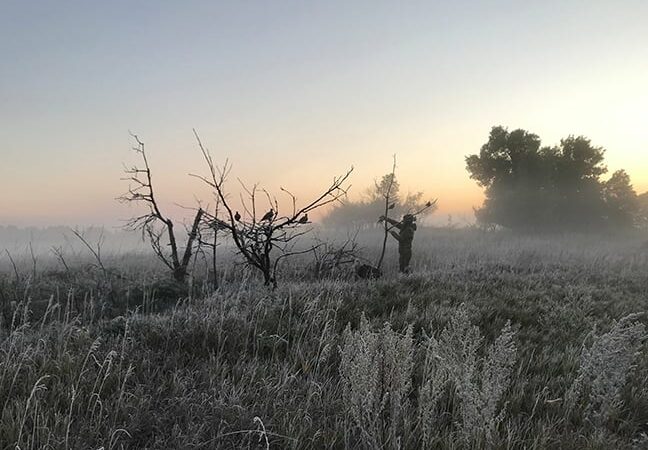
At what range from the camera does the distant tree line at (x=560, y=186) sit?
29125mm

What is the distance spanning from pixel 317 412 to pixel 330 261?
8127mm

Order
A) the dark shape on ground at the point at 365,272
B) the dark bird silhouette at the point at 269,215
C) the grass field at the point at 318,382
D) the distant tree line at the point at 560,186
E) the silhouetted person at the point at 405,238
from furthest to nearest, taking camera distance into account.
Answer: the distant tree line at the point at 560,186 < the silhouetted person at the point at 405,238 < the dark shape on ground at the point at 365,272 < the dark bird silhouette at the point at 269,215 < the grass field at the point at 318,382

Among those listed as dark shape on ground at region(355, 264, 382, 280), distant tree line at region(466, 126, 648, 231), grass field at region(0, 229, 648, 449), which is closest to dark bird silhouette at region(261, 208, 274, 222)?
grass field at region(0, 229, 648, 449)

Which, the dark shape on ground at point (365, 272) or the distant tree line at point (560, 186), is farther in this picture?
the distant tree line at point (560, 186)

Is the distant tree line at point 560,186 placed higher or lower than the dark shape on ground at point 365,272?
higher

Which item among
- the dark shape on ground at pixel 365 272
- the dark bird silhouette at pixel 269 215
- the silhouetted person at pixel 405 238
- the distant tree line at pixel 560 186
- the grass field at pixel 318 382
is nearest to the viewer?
the grass field at pixel 318 382

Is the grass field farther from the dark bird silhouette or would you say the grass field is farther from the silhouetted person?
the silhouetted person

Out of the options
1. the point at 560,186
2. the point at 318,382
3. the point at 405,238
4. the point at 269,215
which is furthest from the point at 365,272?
the point at 560,186

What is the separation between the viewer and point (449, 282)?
8992mm

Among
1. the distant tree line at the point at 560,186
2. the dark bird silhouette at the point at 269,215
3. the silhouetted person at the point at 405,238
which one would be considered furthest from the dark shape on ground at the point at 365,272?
the distant tree line at the point at 560,186

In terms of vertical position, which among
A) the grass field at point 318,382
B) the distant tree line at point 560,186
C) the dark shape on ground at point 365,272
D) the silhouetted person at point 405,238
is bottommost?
the grass field at point 318,382

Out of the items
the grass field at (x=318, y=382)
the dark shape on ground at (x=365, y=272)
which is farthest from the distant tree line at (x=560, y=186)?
the grass field at (x=318, y=382)

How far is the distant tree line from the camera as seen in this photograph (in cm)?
2912

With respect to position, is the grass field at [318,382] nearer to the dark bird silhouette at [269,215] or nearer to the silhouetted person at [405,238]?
the dark bird silhouette at [269,215]
